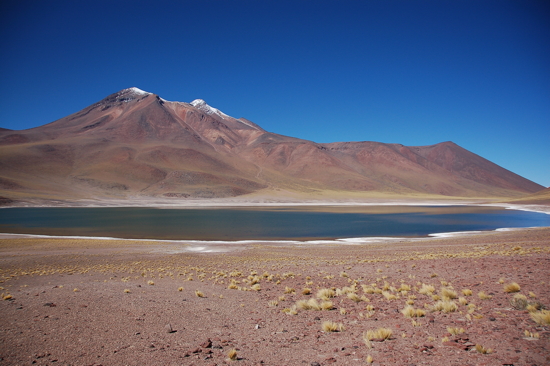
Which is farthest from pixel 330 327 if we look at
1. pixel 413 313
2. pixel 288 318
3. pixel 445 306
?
pixel 445 306

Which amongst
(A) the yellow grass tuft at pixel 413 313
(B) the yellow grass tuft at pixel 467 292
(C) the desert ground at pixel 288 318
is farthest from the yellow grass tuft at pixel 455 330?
(B) the yellow grass tuft at pixel 467 292

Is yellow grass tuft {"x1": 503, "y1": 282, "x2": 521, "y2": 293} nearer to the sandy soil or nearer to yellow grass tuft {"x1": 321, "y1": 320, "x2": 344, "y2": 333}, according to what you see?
the sandy soil

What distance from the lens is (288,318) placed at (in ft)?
24.5

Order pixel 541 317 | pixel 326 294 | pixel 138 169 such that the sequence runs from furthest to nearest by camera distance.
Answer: pixel 138 169 < pixel 326 294 < pixel 541 317

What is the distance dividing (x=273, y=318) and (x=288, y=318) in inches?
13.8

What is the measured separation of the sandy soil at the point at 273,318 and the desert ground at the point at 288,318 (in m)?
0.03

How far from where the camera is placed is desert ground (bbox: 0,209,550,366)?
5.25m

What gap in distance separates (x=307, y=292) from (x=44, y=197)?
304 feet

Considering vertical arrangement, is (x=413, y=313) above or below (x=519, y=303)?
below

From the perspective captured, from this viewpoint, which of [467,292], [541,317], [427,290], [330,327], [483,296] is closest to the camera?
[541,317]

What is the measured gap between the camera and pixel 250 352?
18.4 feet

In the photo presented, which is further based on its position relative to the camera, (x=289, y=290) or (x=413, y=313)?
(x=289, y=290)

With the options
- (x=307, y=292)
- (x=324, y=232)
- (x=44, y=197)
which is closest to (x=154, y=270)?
(x=307, y=292)

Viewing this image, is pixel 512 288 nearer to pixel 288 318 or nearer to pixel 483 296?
pixel 483 296
